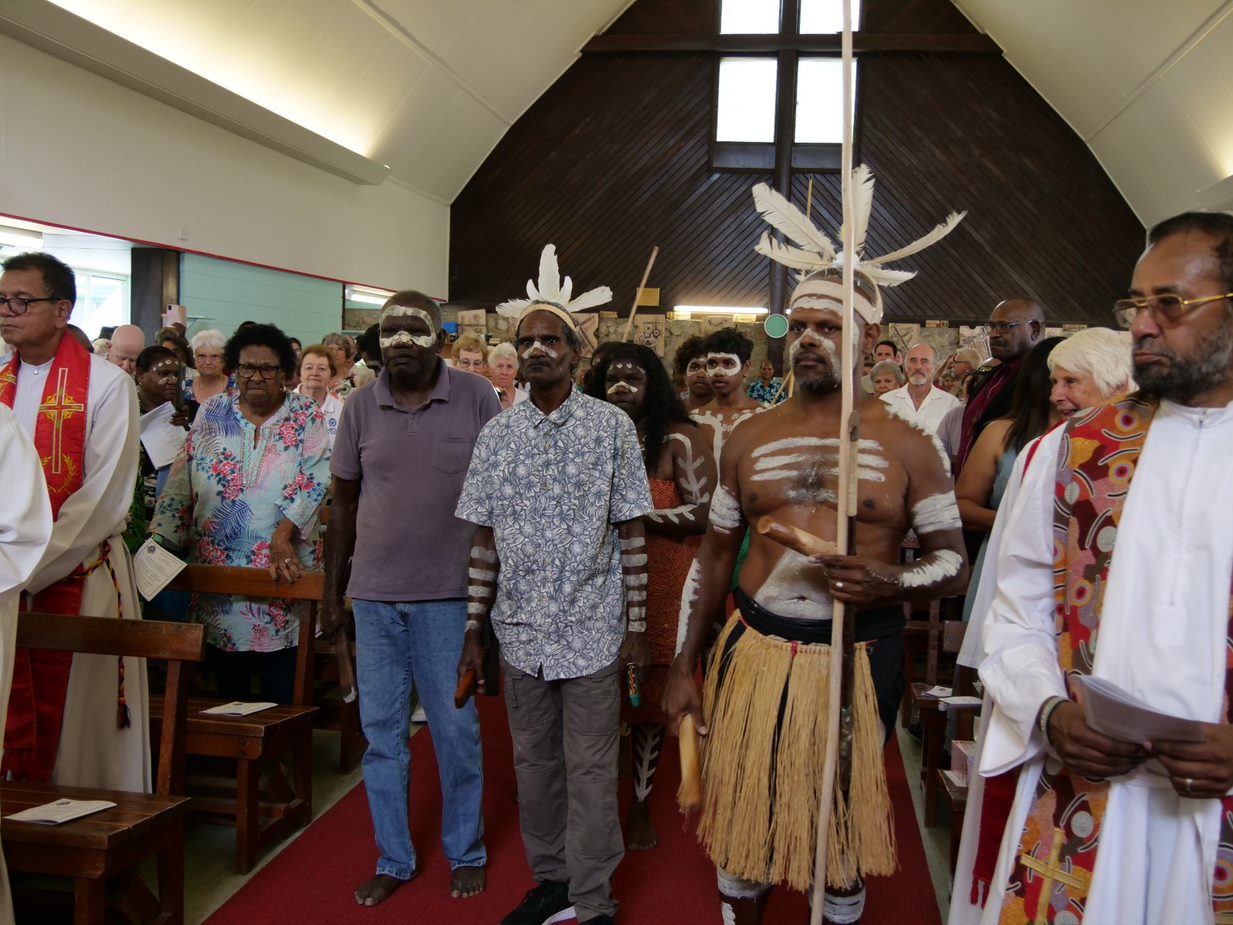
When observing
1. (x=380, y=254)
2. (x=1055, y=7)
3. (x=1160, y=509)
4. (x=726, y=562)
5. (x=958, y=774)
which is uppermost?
(x=1055, y=7)

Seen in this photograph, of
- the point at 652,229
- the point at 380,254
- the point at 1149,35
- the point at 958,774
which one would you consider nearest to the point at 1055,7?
the point at 1149,35

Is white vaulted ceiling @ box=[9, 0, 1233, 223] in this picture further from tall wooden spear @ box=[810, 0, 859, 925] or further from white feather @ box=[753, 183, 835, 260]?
tall wooden spear @ box=[810, 0, 859, 925]

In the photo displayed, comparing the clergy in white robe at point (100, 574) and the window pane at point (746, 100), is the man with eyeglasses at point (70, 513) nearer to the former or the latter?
the clergy in white robe at point (100, 574)

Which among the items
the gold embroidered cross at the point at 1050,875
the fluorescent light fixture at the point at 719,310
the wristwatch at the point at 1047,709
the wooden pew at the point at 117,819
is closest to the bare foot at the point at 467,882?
the wooden pew at the point at 117,819

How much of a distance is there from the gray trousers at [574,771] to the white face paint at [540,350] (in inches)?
36.1

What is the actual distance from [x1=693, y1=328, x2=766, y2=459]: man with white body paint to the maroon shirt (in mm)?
1621

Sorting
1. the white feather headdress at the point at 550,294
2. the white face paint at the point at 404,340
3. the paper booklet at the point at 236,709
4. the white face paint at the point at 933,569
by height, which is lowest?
the paper booklet at the point at 236,709

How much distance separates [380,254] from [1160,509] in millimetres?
11786

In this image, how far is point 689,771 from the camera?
225 cm

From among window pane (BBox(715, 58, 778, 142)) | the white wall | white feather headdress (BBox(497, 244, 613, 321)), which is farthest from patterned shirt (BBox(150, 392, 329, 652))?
window pane (BBox(715, 58, 778, 142))

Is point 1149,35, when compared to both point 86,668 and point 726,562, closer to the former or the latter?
point 726,562

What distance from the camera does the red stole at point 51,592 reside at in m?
2.95

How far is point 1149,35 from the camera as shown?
32.1 feet

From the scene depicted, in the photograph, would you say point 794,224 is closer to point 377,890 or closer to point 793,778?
point 793,778
